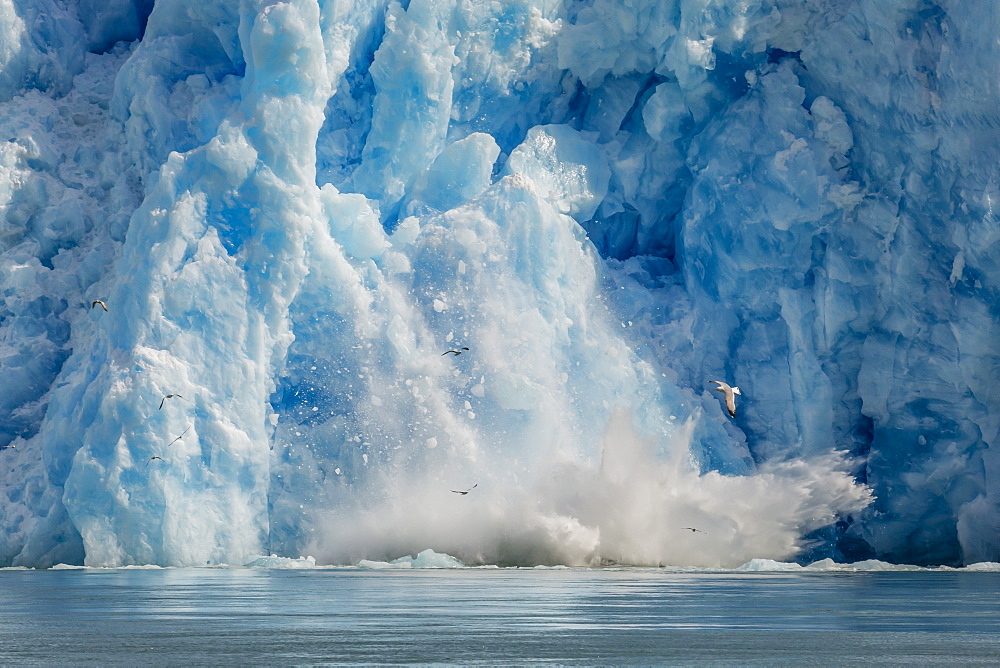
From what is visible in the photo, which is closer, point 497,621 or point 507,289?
point 497,621

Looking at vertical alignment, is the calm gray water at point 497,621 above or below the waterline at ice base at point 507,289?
below

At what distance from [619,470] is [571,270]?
19.7ft

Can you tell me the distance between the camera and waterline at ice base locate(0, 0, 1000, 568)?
3005 centimetres

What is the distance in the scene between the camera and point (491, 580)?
2444cm

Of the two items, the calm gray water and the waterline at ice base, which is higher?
the waterline at ice base

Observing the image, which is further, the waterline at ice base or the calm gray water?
the waterline at ice base

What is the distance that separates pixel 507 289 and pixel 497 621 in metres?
19.3

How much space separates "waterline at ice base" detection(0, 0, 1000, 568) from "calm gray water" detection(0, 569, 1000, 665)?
21.5 ft

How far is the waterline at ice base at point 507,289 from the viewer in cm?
3005

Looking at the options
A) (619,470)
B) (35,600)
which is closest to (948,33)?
(619,470)

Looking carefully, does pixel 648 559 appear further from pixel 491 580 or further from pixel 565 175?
pixel 565 175

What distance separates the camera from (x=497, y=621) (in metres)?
14.3

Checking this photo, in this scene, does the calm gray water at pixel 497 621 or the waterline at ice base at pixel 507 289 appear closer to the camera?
the calm gray water at pixel 497 621

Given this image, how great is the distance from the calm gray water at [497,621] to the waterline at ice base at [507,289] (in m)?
6.55
